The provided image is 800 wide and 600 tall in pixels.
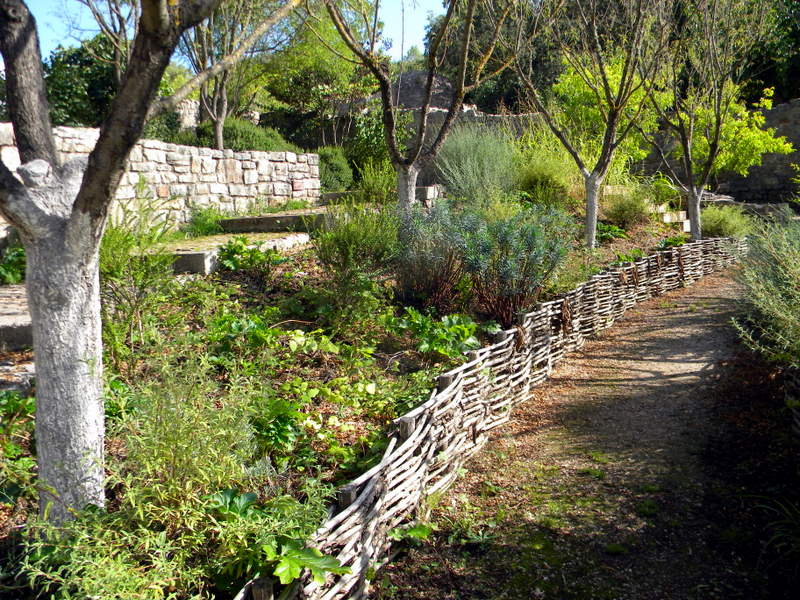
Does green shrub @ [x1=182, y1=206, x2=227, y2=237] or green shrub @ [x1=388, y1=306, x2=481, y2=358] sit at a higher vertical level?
green shrub @ [x1=182, y1=206, x2=227, y2=237]

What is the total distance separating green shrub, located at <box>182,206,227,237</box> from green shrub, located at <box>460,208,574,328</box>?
3521mm

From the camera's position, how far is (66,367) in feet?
6.84

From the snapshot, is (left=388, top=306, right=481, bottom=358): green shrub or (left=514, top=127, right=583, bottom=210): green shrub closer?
(left=388, top=306, right=481, bottom=358): green shrub

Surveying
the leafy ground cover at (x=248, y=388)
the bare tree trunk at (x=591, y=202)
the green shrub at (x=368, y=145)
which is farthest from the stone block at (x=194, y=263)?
the green shrub at (x=368, y=145)

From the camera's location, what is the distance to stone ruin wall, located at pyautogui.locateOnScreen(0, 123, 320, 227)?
6.89 metres

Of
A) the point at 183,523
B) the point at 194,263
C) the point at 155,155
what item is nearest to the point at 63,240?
the point at 183,523

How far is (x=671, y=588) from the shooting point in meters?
2.58

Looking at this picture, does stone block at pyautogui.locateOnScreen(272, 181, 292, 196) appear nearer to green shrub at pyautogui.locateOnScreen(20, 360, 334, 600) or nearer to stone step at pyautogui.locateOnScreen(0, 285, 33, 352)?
stone step at pyautogui.locateOnScreen(0, 285, 33, 352)

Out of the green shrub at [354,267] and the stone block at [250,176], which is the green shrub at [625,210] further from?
the green shrub at [354,267]

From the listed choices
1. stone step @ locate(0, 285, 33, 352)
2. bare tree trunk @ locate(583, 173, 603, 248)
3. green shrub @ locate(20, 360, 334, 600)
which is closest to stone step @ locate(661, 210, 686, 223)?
bare tree trunk @ locate(583, 173, 603, 248)

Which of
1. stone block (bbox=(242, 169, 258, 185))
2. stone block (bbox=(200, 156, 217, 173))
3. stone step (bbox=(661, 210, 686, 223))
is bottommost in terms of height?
stone step (bbox=(661, 210, 686, 223))

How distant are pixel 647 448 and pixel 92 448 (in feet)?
9.98

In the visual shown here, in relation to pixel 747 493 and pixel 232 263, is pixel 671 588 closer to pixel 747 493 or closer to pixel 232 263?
pixel 747 493

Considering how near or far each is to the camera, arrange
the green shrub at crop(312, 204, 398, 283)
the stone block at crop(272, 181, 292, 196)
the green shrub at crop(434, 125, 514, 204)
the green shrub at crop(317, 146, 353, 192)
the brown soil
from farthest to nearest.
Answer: the green shrub at crop(317, 146, 353, 192) < the stone block at crop(272, 181, 292, 196) < the green shrub at crop(434, 125, 514, 204) < the green shrub at crop(312, 204, 398, 283) < the brown soil
